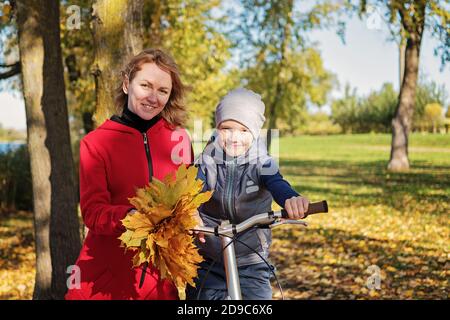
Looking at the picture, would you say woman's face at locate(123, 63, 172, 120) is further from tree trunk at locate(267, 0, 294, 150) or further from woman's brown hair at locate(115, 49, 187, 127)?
tree trunk at locate(267, 0, 294, 150)

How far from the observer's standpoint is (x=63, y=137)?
667 cm

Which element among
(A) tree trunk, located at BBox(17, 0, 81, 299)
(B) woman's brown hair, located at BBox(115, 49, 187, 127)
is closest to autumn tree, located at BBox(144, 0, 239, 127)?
(A) tree trunk, located at BBox(17, 0, 81, 299)

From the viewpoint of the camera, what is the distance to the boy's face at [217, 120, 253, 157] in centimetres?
263

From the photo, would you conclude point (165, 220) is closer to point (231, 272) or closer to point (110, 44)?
point (231, 272)

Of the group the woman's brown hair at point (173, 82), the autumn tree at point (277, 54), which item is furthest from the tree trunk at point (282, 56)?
the woman's brown hair at point (173, 82)

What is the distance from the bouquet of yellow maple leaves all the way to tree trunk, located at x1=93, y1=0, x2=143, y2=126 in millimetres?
2352

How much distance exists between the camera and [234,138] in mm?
2631

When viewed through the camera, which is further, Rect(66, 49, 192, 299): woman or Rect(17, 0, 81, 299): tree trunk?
Rect(17, 0, 81, 299): tree trunk

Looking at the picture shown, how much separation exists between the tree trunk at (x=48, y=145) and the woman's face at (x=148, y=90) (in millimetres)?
3976

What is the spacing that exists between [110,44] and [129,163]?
2121 mm

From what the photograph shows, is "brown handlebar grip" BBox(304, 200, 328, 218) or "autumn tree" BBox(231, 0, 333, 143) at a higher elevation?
"autumn tree" BBox(231, 0, 333, 143)

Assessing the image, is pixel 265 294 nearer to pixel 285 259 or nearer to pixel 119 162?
pixel 119 162

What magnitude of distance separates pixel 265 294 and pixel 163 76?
113 centimetres
